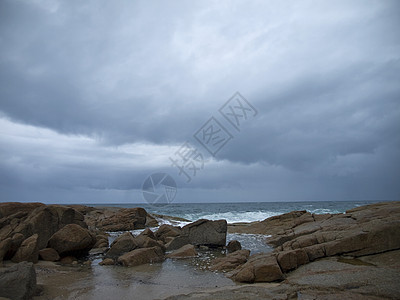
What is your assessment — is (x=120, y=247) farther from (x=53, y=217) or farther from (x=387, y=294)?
(x=387, y=294)

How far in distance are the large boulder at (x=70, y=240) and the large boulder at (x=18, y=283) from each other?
4508 mm

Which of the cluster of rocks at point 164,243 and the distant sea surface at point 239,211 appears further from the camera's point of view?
the distant sea surface at point 239,211

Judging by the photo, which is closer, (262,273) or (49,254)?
(262,273)

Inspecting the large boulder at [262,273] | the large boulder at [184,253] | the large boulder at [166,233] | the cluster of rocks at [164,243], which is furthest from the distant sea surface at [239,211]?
the large boulder at [262,273]

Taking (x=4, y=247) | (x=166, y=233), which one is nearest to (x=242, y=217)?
(x=166, y=233)

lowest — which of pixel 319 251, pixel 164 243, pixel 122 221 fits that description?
pixel 164 243

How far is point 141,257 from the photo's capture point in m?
10.2

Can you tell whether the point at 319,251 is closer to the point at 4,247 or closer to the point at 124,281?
the point at 124,281

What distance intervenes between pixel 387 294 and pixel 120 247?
9730 mm

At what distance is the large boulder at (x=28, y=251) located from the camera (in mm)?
9188

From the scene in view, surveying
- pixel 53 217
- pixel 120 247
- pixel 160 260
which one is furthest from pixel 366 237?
pixel 53 217

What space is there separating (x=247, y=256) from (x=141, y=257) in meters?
4.06

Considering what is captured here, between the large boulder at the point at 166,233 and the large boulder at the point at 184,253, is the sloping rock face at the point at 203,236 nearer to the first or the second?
the large boulder at the point at 184,253

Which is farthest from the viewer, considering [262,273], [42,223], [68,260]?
[42,223]
